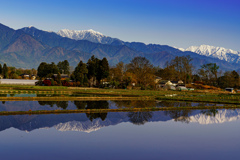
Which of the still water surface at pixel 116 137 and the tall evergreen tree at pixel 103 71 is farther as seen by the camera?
the tall evergreen tree at pixel 103 71

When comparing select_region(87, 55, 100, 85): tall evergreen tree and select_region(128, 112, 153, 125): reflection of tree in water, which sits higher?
select_region(87, 55, 100, 85): tall evergreen tree

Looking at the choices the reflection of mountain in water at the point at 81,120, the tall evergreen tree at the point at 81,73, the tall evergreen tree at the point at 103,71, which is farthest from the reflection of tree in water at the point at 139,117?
the tall evergreen tree at the point at 103,71

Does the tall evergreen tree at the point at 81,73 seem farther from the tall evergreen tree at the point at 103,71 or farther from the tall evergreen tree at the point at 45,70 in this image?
the tall evergreen tree at the point at 45,70

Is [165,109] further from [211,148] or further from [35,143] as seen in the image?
[35,143]

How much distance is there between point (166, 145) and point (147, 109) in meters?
20.3

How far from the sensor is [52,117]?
1286 inches

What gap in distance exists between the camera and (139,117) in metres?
35.8

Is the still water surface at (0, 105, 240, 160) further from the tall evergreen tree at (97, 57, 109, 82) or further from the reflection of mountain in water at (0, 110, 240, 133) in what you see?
the tall evergreen tree at (97, 57, 109, 82)

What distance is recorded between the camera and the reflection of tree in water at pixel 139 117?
32597 mm

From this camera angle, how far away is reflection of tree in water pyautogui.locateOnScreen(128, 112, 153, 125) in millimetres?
32597

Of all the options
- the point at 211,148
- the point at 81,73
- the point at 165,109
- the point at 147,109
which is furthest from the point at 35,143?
the point at 81,73

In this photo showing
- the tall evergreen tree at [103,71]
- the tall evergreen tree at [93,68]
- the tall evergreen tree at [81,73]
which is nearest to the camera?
the tall evergreen tree at [81,73]

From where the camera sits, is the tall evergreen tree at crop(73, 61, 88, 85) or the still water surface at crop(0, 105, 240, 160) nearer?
the still water surface at crop(0, 105, 240, 160)

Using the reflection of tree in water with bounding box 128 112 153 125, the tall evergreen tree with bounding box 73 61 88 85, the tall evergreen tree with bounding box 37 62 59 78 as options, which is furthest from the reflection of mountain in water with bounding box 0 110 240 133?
the tall evergreen tree with bounding box 37 62 59 78
